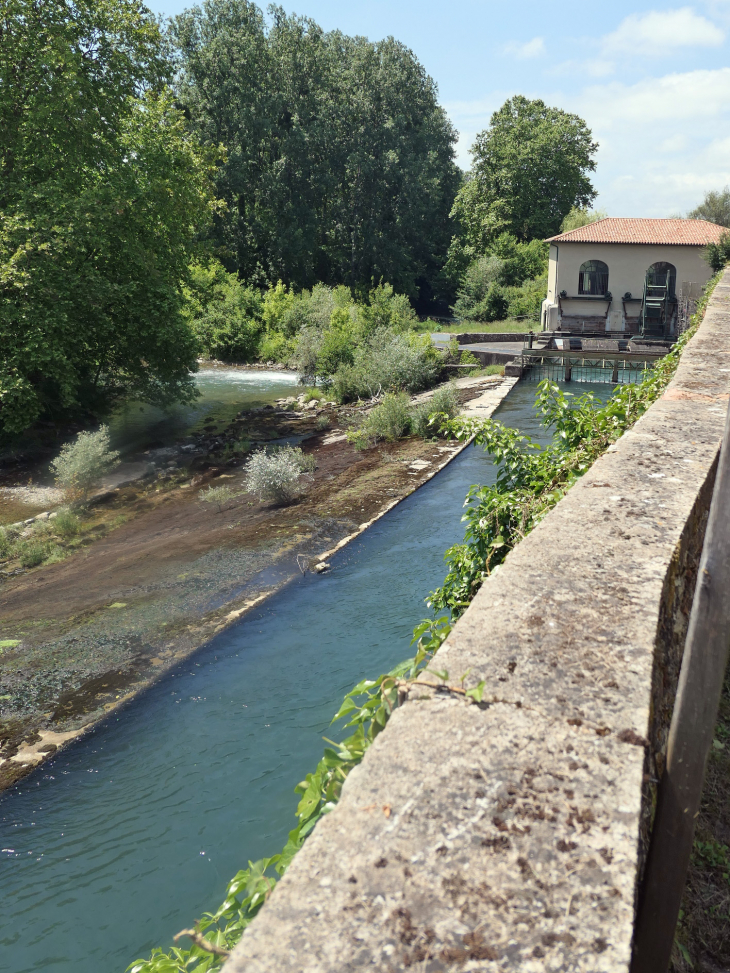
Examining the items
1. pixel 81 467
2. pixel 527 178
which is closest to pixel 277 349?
pixel 81 467

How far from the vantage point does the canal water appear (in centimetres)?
495

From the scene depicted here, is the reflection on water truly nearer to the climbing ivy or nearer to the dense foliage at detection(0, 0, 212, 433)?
the dense foliage at detection(0, 0, 212, 433)

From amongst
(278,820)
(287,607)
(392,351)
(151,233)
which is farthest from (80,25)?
(278,820)

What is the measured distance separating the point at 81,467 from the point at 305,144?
92.2ft

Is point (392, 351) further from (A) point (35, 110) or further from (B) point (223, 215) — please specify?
(B) point (223, 215)

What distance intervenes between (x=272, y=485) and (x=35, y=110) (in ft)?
33.4

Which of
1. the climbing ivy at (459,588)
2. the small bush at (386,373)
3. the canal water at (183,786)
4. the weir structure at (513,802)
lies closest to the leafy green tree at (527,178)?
the small bush at (386,373)

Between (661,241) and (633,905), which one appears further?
(661,241)

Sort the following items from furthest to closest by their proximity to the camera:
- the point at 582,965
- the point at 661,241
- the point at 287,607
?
the point at 661,241, the point at 287,607, the point at 582,965

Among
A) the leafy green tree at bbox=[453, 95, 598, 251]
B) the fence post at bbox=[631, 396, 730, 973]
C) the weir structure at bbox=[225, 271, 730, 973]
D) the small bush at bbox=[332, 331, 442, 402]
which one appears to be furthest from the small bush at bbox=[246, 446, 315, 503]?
the leafy green tree at bbox=[453, 95, 598, 251]

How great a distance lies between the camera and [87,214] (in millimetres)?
16219

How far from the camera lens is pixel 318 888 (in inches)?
51.5

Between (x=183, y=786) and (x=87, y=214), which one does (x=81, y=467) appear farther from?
Result: (x=183, y=786)

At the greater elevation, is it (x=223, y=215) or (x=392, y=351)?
(x=223, y=215)
